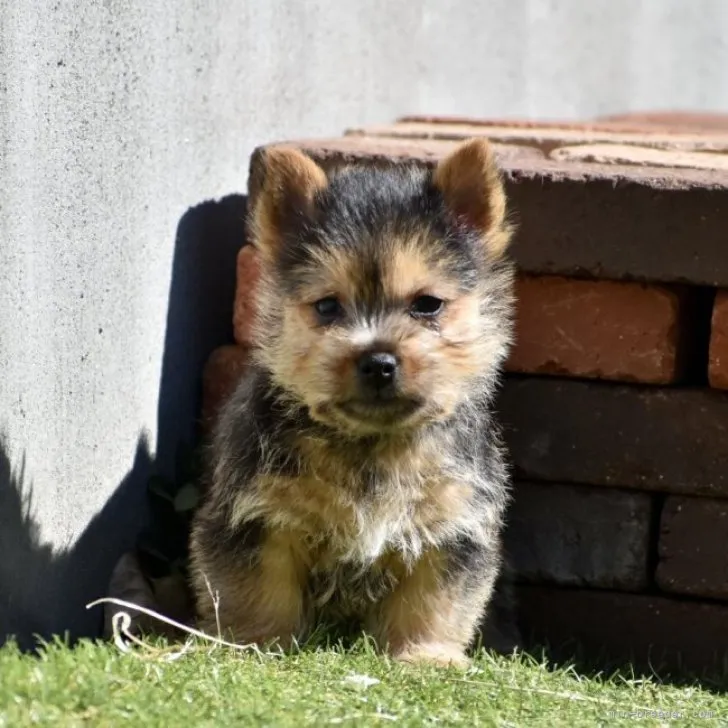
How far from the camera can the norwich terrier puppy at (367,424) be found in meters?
4.46

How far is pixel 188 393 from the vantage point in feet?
19.5

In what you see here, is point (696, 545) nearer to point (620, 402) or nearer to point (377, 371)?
point (620, 402)

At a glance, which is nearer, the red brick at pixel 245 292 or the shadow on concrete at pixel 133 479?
the shadow on concrete at pixel 133 479

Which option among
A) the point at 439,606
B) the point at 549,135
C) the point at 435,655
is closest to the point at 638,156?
the point at 549,135

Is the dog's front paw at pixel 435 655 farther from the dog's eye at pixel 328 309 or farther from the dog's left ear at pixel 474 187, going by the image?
the dog's left ear at pixel 474 187

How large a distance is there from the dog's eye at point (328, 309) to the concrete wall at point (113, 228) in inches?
32.4

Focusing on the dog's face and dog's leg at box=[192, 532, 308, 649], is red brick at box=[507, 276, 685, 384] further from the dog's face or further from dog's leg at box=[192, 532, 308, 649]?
dog's leg at box=[192, 532, 308, 649]

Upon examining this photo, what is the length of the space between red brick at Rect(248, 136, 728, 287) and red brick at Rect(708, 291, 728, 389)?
0.08 meters

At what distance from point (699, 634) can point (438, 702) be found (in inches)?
63.8

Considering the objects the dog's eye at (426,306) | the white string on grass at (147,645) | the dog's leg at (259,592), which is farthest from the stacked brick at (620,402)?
the white string on grass at (147,645)

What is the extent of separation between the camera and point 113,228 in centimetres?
494

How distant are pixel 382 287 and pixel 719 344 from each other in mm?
1446

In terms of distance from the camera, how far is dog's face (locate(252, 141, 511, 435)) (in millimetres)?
4355

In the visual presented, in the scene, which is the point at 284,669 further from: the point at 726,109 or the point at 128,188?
the point at 726,109
